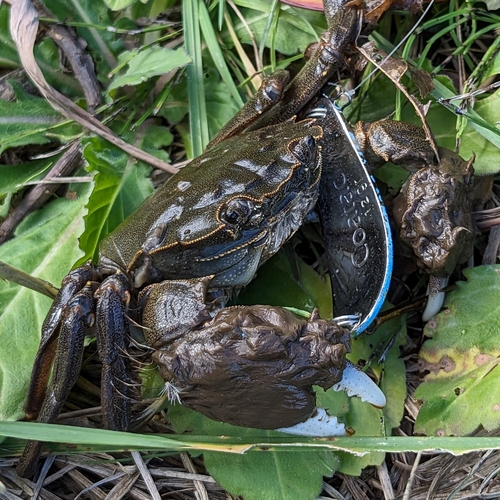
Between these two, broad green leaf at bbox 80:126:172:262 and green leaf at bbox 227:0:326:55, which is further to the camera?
green leaf at bbox 227:0:326:55

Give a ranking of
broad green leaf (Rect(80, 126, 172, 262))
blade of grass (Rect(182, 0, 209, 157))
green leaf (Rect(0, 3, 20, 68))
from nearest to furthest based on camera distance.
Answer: broad green leaf (Rect(80, 126, 172, 262))
blade of grass (Rect(182, 0, 209, 157))
green leaf (Rect(0, 3, 20, 68))

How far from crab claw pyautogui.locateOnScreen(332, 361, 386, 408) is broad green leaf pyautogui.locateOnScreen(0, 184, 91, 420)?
1231mm

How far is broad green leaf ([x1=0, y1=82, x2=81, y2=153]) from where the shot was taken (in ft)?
9.00

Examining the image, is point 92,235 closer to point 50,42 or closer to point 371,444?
point 50,42

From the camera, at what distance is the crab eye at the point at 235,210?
6.69 feet

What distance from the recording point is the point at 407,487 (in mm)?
2170

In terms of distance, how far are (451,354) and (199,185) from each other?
3.63 ft

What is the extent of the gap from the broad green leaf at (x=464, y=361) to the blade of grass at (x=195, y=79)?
48.1 inches

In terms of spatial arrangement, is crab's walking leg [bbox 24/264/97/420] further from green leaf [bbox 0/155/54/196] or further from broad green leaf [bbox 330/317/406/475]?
broad green leaf [bbox 330/317/406/475]

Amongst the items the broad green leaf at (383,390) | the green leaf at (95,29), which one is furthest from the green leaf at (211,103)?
the broad green leaf at (383,390)

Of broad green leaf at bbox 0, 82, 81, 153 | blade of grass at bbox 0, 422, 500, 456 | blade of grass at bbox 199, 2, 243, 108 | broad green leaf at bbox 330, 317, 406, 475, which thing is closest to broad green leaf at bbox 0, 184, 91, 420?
broad green leaf at bbox 0, 82, 81, 153

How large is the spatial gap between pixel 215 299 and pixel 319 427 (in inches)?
21.9

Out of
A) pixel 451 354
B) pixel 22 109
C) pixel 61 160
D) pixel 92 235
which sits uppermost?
pixel 22 109

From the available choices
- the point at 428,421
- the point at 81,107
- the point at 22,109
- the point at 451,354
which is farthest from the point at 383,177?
the point at 22,109
